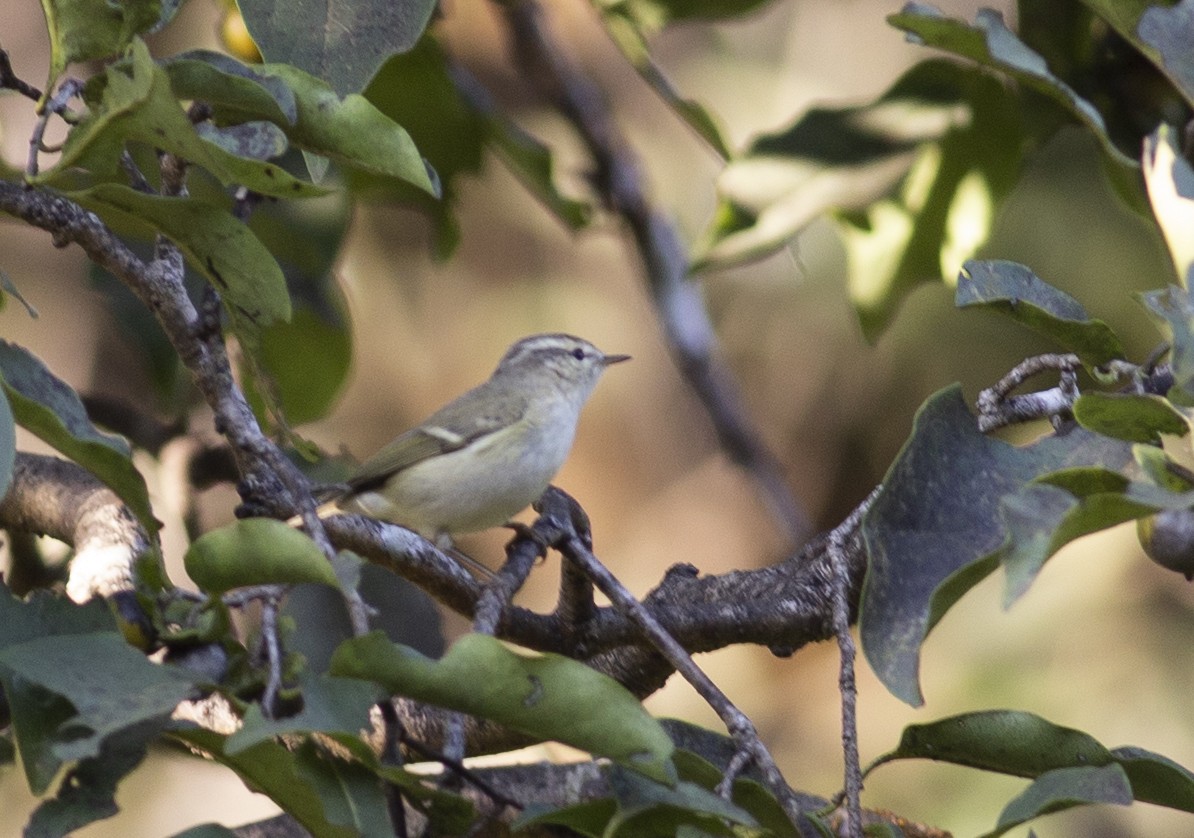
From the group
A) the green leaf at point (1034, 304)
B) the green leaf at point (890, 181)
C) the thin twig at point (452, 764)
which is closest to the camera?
the thin twig at point (452, 764)

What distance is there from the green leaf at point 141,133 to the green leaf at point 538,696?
0.40 meters

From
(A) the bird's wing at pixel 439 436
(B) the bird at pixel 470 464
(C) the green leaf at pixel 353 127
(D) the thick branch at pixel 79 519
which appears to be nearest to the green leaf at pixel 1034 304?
(C) the green leaf at pixel 353 127

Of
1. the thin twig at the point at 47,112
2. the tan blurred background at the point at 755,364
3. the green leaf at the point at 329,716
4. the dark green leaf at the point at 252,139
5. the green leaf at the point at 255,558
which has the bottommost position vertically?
the tan blurred background at the point at 755,364

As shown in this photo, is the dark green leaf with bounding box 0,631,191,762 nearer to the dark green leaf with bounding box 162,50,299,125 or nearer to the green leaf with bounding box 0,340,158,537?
the green leaf with bounding box 0,340,158,537

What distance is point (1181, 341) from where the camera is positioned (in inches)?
39.2

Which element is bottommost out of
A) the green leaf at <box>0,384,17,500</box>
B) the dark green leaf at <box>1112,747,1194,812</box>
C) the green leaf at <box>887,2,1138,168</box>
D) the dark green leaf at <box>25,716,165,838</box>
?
A: the dark green leaf at <box>25,716,165,838</box>

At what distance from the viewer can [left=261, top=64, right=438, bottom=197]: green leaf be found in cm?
114

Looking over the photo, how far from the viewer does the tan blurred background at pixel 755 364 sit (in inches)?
127

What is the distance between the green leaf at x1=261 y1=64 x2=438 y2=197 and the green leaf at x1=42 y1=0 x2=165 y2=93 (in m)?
0.12

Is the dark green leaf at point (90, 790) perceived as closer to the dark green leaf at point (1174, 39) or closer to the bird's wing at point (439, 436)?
the dark green leaf at point (1174, 39)

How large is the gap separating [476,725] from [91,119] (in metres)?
0.86

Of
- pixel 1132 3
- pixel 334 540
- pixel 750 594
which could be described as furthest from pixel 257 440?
pixel 1132 3

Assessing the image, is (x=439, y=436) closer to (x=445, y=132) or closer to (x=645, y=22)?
(x=445, y=132)

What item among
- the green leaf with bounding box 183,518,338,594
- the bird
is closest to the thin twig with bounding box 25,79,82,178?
the green leaf with bounding box 183,518,338,594
